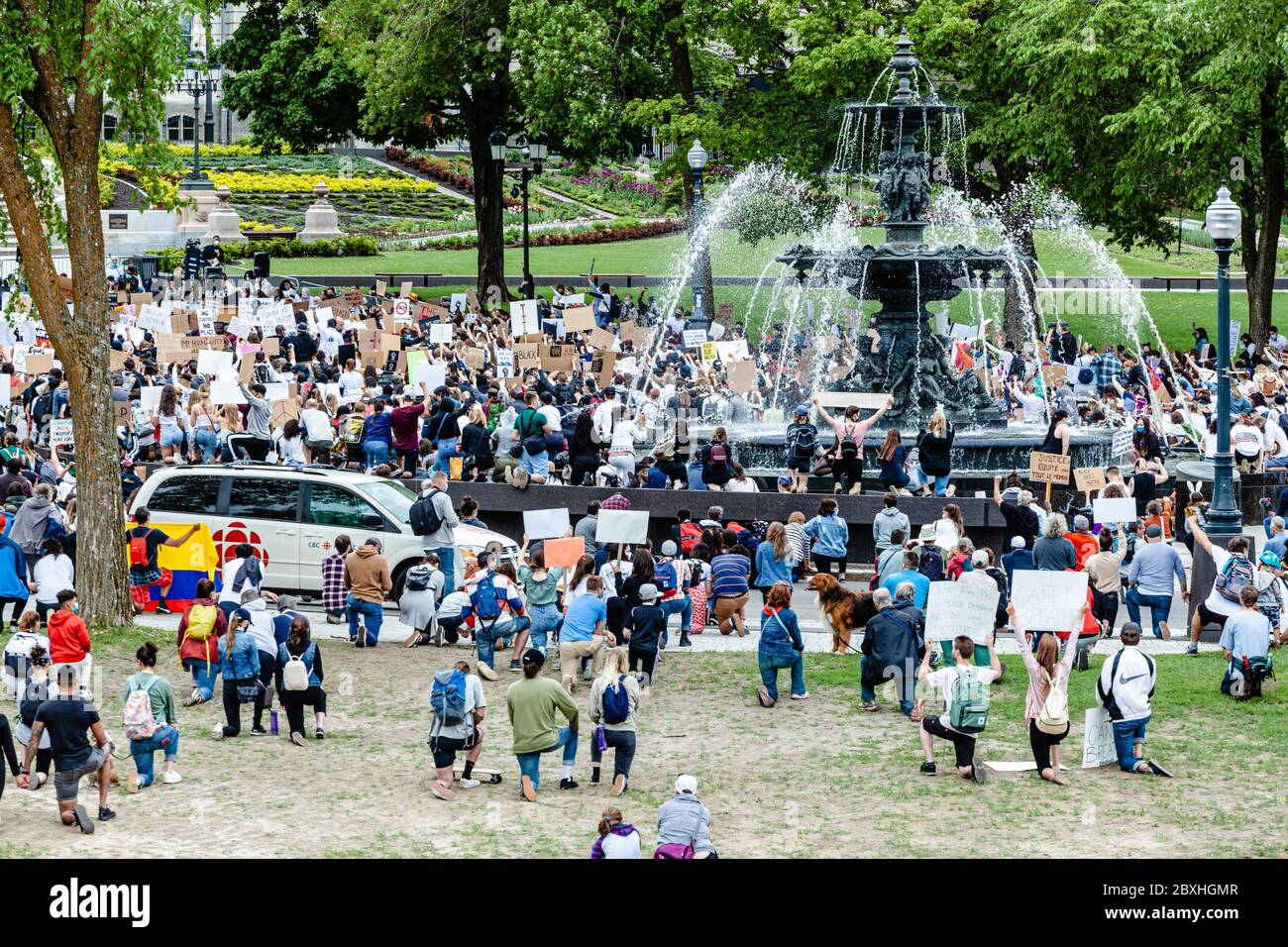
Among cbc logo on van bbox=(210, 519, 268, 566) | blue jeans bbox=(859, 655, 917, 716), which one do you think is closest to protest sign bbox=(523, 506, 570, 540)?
cbc logo on van bbox=(210, 519, 268, 566)

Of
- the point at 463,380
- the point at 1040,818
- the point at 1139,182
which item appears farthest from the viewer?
the point at 1139,182

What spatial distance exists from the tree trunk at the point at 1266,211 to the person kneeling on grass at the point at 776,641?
2637 centimetres

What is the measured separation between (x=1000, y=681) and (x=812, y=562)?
4752 mm

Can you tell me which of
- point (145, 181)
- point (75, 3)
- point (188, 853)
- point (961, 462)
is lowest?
point (188, 853)

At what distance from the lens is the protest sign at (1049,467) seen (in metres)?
22.2

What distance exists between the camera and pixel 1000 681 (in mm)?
18203

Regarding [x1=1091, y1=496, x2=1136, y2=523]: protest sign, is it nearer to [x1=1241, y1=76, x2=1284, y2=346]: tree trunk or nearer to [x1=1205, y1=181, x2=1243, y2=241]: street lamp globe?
[x1=1205, y1=181, x2=1243, y2=241]: street lamp globe

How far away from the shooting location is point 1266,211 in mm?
41281

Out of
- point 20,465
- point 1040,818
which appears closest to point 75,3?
point 20,465

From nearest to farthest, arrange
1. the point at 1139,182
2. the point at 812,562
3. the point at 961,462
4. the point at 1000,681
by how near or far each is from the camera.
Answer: the point at 1000,681 < the point at 812,562 < the point at 961,462 < the point at 1139,182

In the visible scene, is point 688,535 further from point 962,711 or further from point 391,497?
point 962,711

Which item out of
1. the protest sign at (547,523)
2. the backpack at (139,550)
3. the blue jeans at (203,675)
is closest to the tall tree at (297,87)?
the backpack at (139,550)

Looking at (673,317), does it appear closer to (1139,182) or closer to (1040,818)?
(1139,182)

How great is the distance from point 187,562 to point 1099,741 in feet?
32.6
